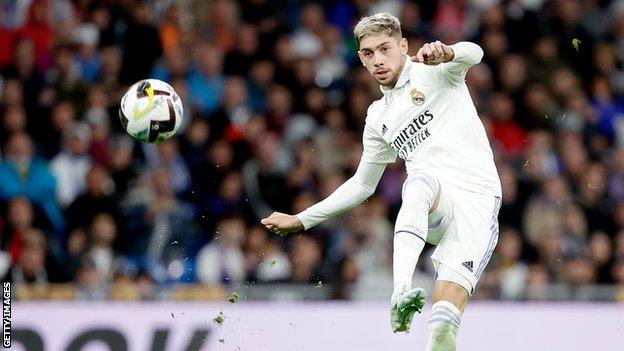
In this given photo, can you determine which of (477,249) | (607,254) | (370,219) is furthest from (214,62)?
(477,249)

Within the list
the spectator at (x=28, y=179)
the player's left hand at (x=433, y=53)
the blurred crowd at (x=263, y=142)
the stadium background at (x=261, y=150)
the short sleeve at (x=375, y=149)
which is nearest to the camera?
the player's left hand at (x=433, y=53)

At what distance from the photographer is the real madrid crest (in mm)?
7609

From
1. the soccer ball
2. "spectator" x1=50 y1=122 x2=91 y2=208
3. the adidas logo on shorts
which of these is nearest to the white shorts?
the adidas logo on shorts

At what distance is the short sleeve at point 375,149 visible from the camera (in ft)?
26.2

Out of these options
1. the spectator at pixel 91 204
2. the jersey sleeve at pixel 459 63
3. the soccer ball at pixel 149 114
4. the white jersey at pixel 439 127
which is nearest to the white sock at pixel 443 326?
the white jersey at pixel 439 127

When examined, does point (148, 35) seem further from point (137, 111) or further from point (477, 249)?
point (477, 249)

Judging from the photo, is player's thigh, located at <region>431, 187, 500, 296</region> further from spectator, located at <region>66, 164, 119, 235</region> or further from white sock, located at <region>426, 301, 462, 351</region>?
spectator, located at <region>66, 164, 119, 235</region>

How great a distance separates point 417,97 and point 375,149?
0.58 meters

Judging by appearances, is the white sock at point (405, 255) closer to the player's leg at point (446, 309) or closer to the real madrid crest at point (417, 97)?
the player's leg at point (446, 309)

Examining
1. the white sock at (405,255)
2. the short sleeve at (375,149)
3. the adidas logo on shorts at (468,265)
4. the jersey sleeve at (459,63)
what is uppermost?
the jersey sleeve at (459,63)

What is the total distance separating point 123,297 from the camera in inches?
424

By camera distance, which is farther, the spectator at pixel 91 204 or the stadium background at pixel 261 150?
the spectator at pixel 91 204

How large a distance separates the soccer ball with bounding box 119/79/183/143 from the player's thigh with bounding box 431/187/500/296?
6.92 feet

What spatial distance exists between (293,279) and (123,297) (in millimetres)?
1502
